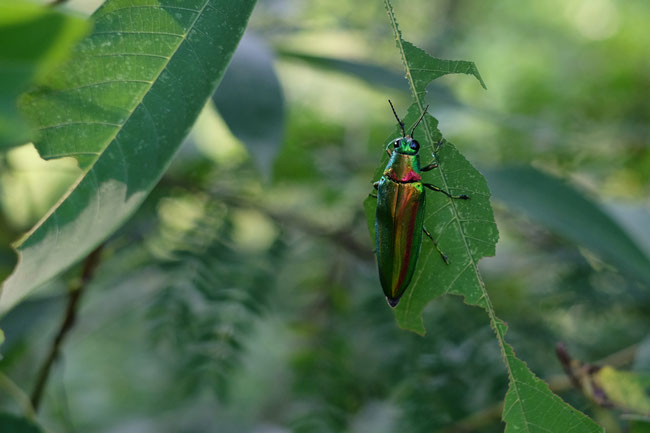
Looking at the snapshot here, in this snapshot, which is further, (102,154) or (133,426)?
(133,426)

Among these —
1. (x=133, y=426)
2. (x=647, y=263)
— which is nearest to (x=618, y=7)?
(x=647, y=263)

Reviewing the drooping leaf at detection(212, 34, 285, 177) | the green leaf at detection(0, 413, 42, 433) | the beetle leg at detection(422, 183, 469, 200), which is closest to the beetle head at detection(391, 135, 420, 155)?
the beetle leg at detection(422, 183, 469, 200)

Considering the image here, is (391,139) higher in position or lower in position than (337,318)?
higher

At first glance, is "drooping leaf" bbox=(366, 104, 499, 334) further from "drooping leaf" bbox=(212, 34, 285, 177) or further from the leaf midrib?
"drooping leaf" bbox=(212, 34, 285, 177)

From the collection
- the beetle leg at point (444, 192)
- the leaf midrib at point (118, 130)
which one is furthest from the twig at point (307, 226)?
the leaf midrib at point (118, 130)

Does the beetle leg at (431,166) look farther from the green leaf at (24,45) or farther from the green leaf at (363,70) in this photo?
the green leaf at (363,70)

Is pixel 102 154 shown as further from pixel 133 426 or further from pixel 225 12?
pixel 133 426

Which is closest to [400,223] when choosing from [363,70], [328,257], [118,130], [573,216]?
[118,130]

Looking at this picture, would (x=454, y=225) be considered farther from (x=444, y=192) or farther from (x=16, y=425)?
(x=16, y=425)
